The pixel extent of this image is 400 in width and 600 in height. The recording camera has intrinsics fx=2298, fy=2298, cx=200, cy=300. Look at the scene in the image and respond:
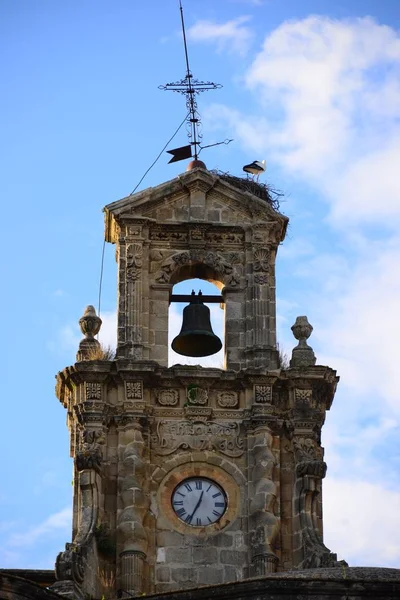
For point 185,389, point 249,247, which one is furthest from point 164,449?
point 249,247

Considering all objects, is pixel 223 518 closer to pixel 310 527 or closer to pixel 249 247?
pixel 310 527

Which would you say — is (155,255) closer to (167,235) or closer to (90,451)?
(167,235)

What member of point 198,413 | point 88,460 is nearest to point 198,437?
point 198,413

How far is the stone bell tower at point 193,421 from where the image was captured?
42.1 metres

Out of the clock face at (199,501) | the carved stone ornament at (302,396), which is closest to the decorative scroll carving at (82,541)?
the clock face at (199,501)

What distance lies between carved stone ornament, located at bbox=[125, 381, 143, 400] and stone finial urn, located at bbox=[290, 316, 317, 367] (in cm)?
302

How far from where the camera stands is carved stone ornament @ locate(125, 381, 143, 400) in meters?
43.2

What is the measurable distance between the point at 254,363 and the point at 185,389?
142 cm

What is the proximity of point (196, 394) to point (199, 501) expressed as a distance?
2.07 m

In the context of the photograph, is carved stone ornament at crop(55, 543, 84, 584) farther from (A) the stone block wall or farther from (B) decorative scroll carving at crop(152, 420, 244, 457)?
(B) decorative scroll carving at crop(152, 420, 244, 457)

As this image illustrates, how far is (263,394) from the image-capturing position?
43.5 m

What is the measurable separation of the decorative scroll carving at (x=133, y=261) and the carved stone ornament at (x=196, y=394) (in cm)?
258

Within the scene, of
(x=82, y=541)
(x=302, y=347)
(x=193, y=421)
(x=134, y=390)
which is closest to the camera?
(x=82, y=541)

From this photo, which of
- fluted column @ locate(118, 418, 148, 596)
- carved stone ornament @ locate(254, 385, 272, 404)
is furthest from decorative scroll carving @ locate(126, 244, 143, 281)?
carved stone ornament @ locate(254, 385, 272, 404)
